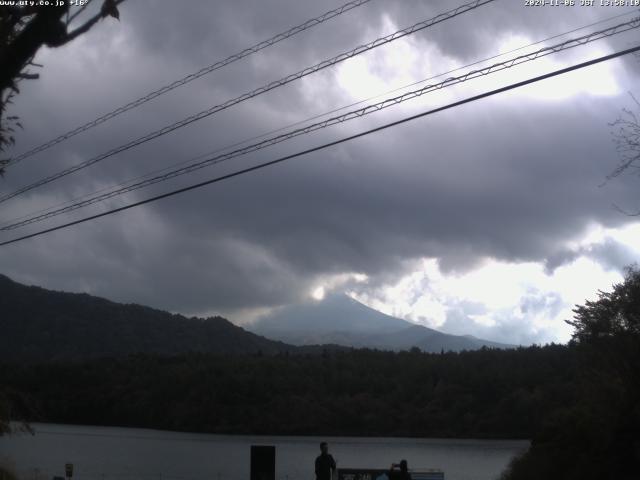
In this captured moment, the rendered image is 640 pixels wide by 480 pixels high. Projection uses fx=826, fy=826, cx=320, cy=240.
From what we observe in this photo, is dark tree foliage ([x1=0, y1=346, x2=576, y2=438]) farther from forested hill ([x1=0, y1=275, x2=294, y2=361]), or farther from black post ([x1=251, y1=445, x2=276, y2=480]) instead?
black post ([x1=251, y1=445, x2=276, y2=480])

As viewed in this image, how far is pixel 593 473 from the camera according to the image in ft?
65.3

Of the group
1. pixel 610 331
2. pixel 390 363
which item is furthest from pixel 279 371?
pixel 610 331

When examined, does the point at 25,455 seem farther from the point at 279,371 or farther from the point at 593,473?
the point at 593,473

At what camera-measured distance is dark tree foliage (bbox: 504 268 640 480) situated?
19.3 metres

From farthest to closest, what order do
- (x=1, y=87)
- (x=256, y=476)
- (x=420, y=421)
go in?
1. (x=420, y=421)
2. (x=256, y=476)
3. (x=1, y=87)

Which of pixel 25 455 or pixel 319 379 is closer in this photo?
pixel 25 455

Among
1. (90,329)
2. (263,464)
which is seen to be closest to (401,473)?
(263,464)

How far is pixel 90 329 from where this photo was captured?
147875 millimetres

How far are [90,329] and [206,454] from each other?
264 ft

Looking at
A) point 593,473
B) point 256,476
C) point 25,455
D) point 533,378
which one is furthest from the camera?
point 533,378

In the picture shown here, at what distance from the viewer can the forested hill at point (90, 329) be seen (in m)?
134

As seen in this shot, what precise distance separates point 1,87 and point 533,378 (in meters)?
77.8

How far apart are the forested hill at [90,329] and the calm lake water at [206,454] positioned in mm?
31800

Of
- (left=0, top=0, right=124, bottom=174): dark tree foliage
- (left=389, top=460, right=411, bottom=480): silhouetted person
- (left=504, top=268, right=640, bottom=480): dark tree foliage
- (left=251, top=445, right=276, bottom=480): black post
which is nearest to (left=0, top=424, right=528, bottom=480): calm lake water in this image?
(left=504, top=268, right=640, bottom=480): dark tree foliage
